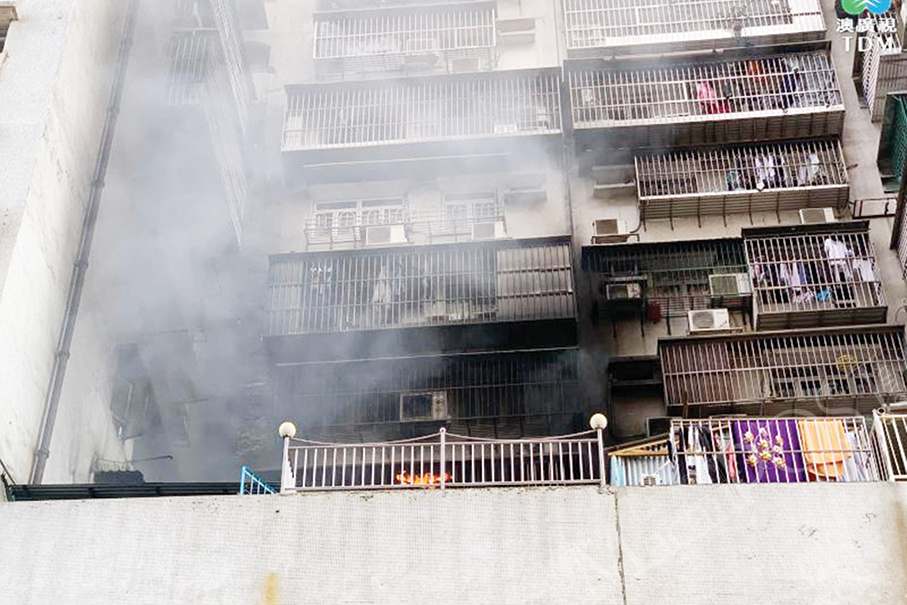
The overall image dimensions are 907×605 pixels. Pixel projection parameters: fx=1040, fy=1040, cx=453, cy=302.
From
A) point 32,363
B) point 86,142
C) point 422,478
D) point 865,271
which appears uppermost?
point 86,142

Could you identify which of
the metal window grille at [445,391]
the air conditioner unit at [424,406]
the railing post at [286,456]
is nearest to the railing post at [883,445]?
the metal window grille at [445,391]

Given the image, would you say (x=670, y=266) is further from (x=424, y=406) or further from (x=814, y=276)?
(x=424, y=406)

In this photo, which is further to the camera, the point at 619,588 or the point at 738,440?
the point at 738,440

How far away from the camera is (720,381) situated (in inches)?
617

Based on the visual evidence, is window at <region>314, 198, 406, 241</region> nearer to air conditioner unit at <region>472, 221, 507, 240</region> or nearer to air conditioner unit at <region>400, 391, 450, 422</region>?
air conditioner unit at <region>472, 221, 507, 240</region>

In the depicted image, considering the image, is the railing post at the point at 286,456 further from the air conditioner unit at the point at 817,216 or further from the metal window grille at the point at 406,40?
the metal window grille at the point at 406,40

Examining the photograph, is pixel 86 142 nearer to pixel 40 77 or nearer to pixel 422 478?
pixel 40 77

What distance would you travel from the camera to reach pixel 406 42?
19.6m

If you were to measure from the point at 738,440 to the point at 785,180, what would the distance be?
6831 mm

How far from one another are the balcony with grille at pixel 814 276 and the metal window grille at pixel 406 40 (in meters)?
6.46

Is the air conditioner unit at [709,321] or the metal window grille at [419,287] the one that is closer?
the metal window grille at [419,287]

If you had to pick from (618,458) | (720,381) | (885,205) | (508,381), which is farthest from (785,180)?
(618,458)

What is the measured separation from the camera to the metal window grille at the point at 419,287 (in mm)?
16062

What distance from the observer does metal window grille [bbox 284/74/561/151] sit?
60.5 ft
